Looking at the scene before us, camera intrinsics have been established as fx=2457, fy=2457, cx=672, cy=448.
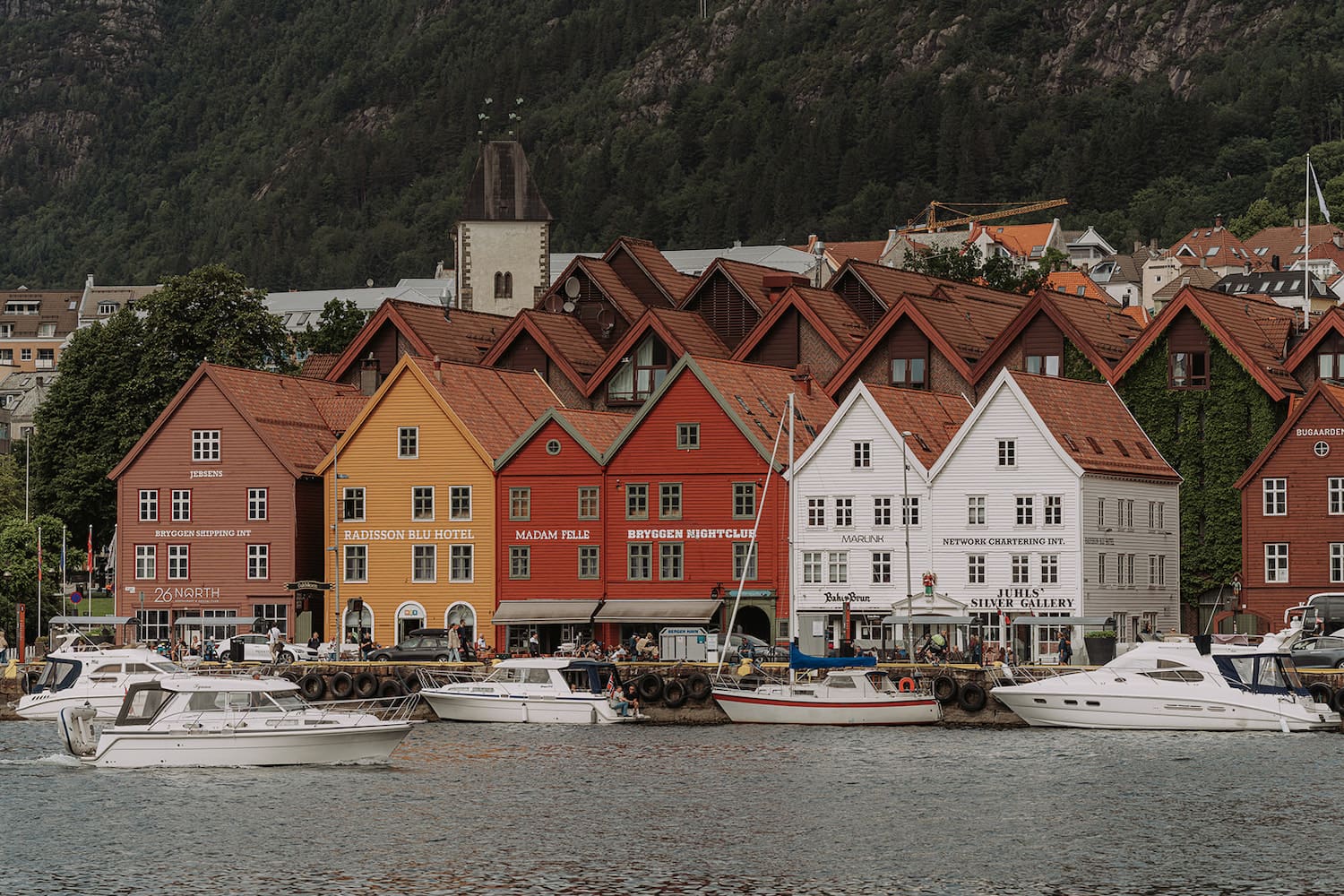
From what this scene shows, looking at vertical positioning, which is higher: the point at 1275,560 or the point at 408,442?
the point at 408,442

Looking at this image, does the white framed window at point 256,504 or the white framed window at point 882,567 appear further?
the white framed window at point 256,504

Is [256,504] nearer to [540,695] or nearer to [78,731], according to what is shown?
[540,695]

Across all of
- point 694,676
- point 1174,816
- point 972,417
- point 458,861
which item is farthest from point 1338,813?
point 972,417

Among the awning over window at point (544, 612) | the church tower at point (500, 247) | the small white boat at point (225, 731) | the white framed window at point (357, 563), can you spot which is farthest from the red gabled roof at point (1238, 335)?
the church tower at point (500, 247)

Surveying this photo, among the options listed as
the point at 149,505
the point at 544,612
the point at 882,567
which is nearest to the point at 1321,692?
the point at 882,567

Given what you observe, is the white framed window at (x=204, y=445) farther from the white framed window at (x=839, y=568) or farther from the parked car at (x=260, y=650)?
the white framed window at (x=839, y=568)

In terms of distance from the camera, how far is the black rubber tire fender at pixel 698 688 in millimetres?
85812

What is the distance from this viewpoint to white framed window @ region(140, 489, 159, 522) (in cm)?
11538

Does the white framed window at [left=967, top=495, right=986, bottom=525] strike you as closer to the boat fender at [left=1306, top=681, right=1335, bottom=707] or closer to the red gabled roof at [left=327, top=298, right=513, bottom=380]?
the boat fender at [left=1306, top=681, right=1335, bottom=707]

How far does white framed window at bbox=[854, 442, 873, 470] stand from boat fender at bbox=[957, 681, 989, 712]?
21375 millimetres

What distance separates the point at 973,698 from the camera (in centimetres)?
8344

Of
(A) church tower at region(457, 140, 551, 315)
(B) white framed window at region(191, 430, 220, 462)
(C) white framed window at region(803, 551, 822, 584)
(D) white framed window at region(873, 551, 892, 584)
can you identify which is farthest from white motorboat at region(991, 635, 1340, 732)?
Answer: (A) church tower at region(457, 140, 551, 315)

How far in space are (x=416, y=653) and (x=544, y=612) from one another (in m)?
12.4

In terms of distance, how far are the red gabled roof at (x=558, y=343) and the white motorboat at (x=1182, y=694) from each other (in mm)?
43776
